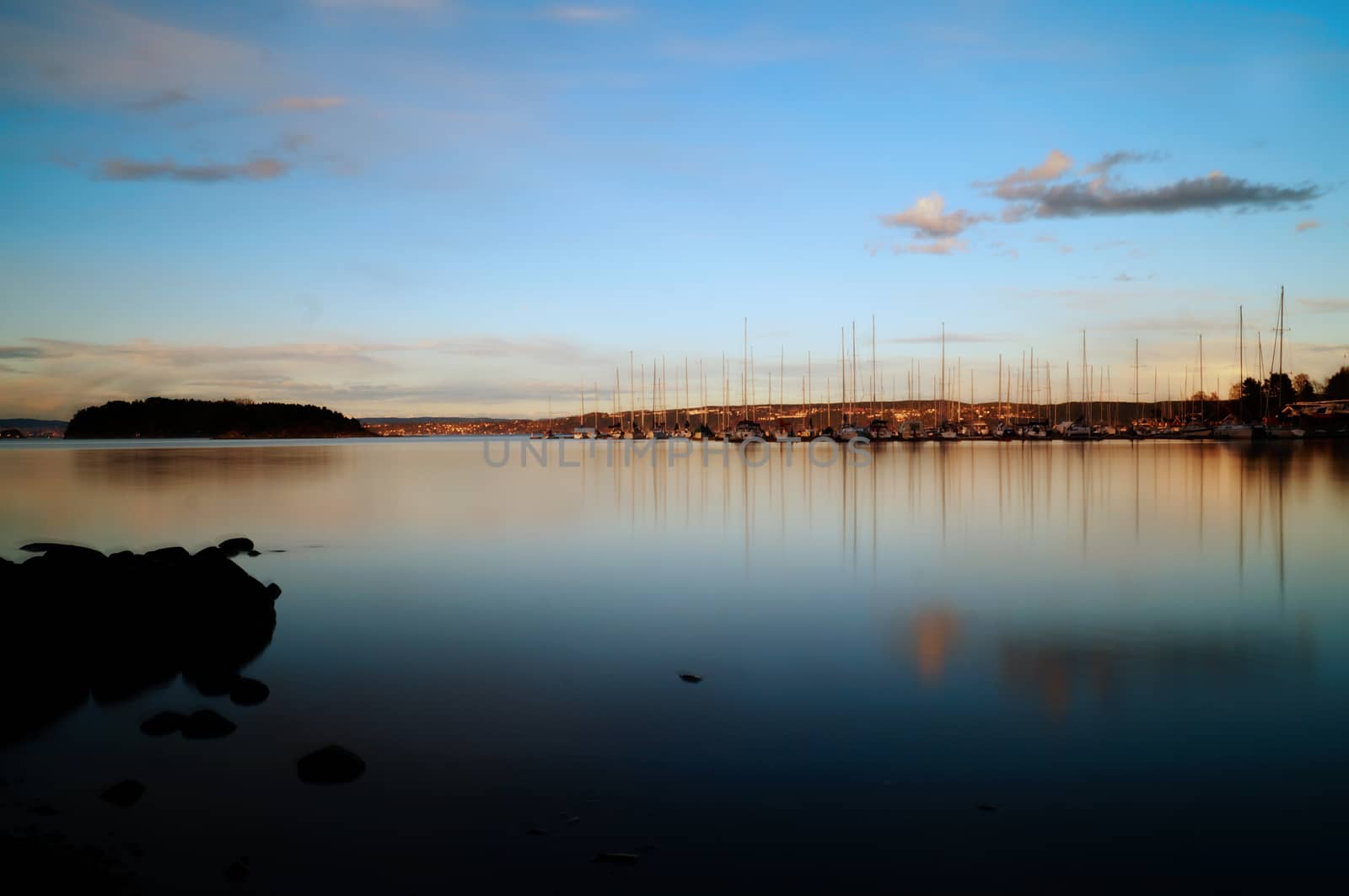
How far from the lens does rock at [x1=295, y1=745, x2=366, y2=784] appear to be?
22.5ft

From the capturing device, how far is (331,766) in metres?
6.95

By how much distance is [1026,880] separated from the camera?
16.9ft

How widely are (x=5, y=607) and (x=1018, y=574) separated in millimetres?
15360

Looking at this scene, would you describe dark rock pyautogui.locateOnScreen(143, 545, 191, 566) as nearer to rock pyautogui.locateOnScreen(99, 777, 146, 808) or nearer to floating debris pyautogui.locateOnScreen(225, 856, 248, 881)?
rock pyautogui.locateOnScreen(99, 777, 146, 808)

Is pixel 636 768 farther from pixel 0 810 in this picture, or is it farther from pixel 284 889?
pixel 0 810

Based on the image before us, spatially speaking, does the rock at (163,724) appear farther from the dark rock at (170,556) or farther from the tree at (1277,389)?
the tree at (1277,389)

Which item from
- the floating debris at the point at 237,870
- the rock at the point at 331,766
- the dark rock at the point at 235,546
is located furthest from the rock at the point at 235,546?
the floating debris at the point at 237,870

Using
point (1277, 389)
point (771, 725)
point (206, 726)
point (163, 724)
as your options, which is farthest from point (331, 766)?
point (1277, 389)

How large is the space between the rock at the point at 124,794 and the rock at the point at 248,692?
220cm

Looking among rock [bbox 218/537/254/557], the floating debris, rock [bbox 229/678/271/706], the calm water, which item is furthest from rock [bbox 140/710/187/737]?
rock [bbox 218/537/254/557]

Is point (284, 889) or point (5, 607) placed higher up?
point (5, 607)

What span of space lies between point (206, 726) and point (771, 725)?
5.40 meters

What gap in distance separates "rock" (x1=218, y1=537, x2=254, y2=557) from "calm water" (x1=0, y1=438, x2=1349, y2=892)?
3.35 feet

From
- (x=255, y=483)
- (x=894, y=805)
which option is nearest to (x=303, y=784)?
(x=894, y=805)
